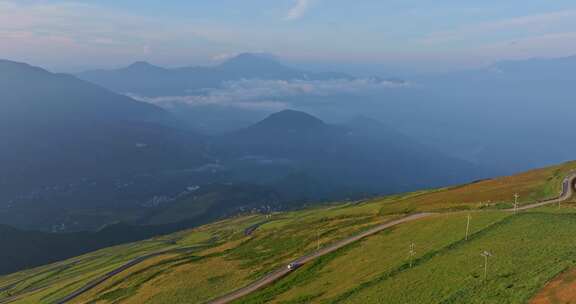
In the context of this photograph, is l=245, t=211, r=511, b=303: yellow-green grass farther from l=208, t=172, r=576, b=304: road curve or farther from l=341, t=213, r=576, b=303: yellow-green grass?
l=208, t=172, r=576, b=304: road curve

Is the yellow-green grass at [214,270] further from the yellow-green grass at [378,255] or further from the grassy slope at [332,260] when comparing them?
the yellow-green grass at [378,255]

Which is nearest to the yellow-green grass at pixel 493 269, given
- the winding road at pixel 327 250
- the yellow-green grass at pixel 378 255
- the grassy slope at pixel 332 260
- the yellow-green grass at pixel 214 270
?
the grassy slope at pixel 332 260

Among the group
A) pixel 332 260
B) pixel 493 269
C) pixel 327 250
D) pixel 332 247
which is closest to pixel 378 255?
pixel 332 260

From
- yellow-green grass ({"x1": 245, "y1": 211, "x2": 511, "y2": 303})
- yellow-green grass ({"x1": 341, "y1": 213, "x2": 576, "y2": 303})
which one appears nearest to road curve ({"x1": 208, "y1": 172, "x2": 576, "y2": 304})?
yellow-green grass ({"x1": 245, "y1": 211, "x2": 511, "y2": 303})

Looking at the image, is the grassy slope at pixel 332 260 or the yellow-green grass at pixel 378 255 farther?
the grassy slope at pixel 332 260

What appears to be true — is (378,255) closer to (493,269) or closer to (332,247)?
(332,247)

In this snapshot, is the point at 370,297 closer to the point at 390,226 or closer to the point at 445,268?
the point at 445,268

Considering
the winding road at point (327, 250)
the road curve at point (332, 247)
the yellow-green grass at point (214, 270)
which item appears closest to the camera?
the road curve at point (332, 247)

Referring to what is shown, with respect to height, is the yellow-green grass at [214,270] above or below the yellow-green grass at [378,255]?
below

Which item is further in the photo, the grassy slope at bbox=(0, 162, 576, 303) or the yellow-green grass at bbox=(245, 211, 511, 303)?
the grassy slope at bbox=(0, 162, 576, 303)

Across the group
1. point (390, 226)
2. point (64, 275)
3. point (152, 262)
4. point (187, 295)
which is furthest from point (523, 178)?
point (64, 275)
